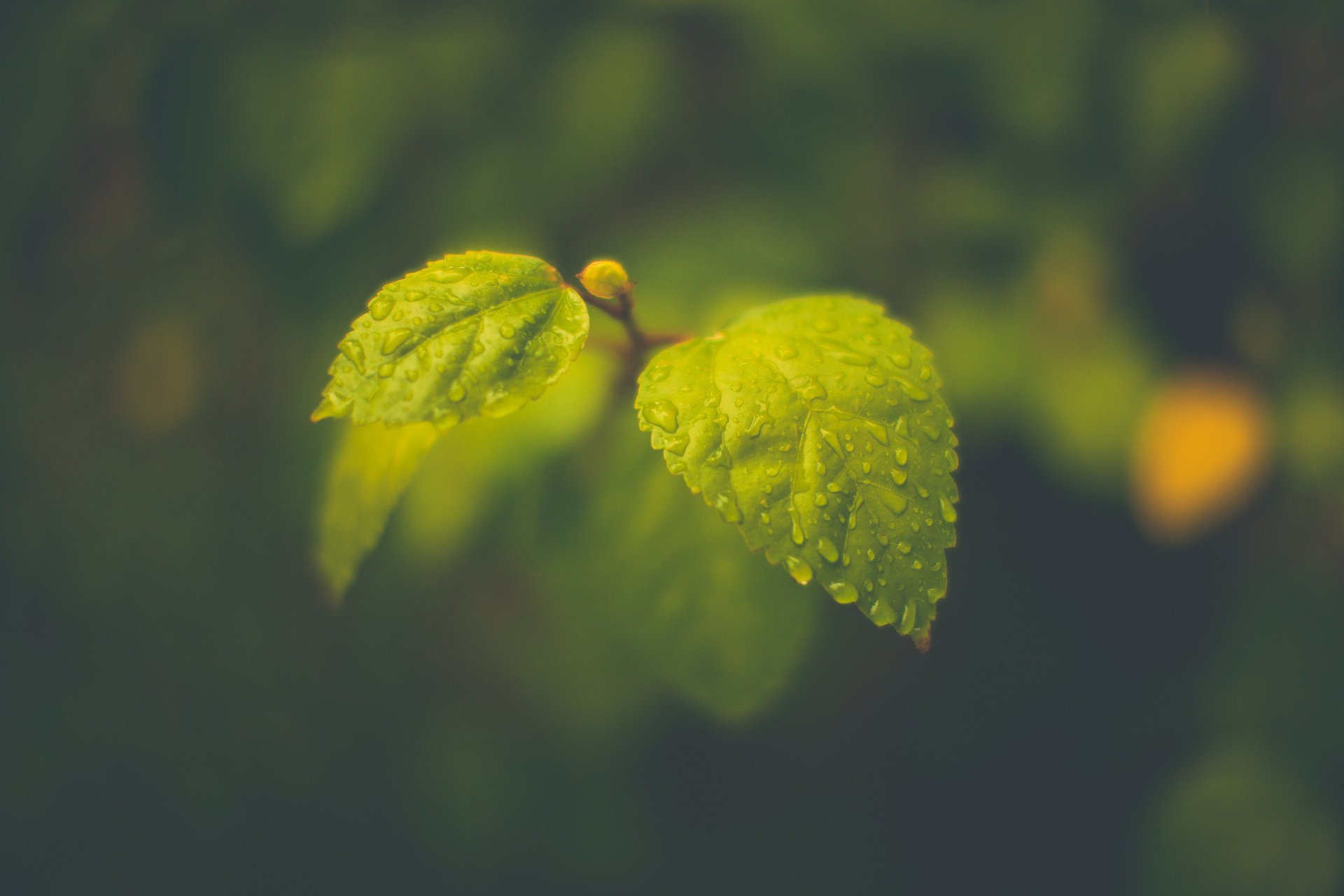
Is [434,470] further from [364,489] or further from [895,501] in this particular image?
[895,501]

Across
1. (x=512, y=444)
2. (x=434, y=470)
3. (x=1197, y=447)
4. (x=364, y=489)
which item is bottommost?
(x=1197, y=447)

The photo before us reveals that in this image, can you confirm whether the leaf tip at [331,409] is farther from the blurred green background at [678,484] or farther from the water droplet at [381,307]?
the blurred green background at [678,484]

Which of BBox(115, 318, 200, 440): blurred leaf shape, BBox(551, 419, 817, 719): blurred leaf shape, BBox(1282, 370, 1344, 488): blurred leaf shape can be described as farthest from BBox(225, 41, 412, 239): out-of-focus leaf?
BBox(1282, 370, 1344, 488): blurred leaf shape

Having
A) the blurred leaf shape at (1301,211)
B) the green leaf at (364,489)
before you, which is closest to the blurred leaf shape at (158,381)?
the green leaf at (364,489)

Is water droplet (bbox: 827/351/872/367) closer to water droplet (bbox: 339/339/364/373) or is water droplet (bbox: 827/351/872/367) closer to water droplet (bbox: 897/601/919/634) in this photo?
water droplet (bbox: 897/601/919/634)

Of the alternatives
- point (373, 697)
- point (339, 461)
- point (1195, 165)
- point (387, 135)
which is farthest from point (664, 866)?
point (1195, 165)

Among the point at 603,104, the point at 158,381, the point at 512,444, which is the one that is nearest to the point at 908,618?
the point at 512,444

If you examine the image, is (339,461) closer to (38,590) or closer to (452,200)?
(452,200)
